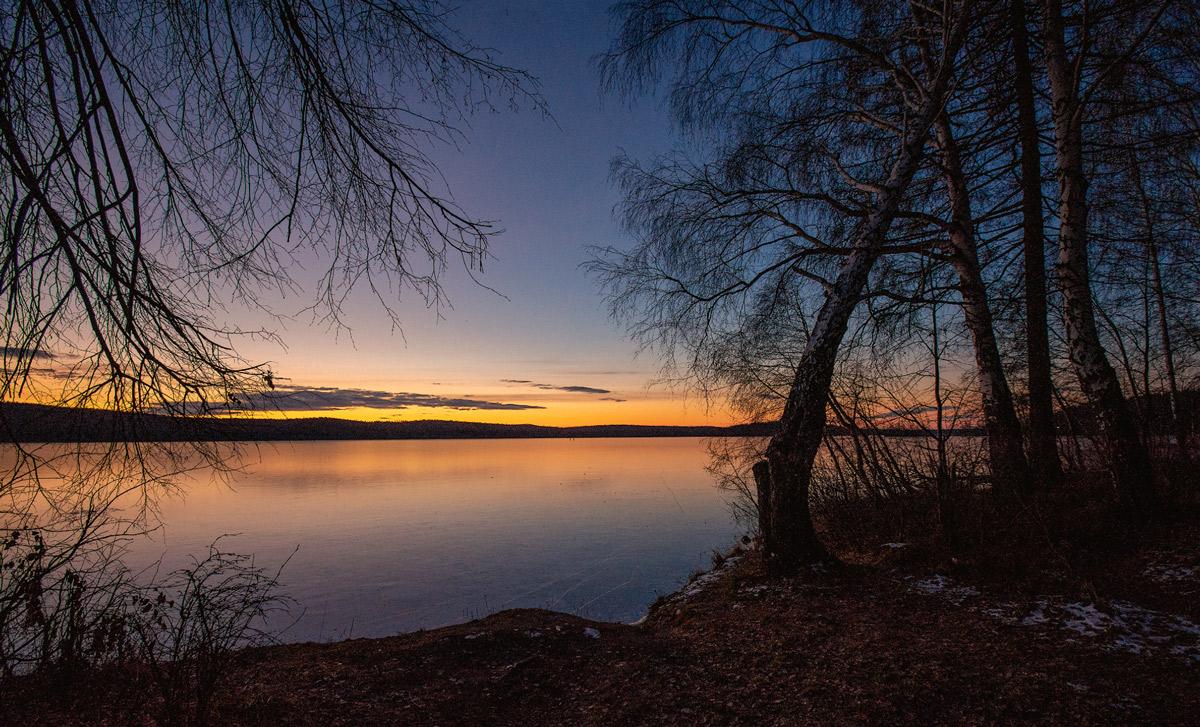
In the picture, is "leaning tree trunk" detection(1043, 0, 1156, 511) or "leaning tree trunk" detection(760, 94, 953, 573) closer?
"leaning tree trunk" detection(1043, 0, 1156, 511)

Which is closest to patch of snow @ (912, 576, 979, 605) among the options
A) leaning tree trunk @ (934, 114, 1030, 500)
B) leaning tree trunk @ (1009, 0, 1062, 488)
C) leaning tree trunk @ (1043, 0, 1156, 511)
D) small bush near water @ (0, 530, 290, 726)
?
leaning tree trunk @ (1043, 0, 1156, 511)

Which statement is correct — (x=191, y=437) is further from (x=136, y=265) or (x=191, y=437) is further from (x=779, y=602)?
(x=779, y=602)

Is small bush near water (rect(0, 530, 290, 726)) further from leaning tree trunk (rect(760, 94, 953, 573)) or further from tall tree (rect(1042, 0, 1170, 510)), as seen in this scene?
tall tree (rect(1042, 0, 1170, 510))

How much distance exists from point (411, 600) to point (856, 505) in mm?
7739

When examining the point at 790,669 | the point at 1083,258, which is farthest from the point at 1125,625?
the point at 1083,258

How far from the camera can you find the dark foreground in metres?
2.82

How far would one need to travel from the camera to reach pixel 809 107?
725cm

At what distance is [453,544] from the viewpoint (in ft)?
44.7

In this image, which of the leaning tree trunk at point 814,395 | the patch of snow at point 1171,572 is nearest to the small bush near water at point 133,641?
the leaning tree trunk at point 814,395

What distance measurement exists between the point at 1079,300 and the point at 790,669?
16.1 ft

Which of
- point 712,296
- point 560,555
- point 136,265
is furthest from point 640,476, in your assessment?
point 136,265

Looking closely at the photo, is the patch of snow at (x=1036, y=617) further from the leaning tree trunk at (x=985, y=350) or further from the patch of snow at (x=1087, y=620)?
the leaning tree trunk at (x=985, y=350)

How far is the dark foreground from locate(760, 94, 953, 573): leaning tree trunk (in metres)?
0.39

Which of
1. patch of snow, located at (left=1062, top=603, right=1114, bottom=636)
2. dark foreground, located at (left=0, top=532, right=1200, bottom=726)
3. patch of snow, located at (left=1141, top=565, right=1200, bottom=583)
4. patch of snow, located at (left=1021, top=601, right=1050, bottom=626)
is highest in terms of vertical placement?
patch of snow, located at (left=1141, top=565, right=1200, bottom=583)
